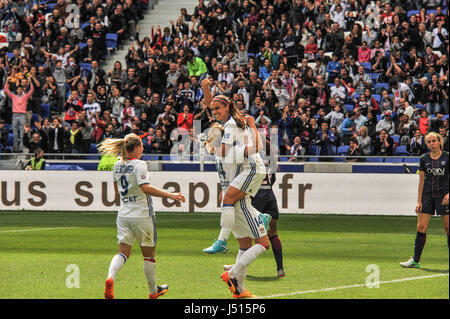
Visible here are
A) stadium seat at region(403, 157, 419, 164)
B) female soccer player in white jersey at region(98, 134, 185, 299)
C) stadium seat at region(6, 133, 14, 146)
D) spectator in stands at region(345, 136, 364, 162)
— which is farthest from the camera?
stadium seat at region(6, 133, 14, 146)

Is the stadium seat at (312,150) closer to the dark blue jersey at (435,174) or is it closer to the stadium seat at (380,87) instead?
the stadium seat at (380,87)

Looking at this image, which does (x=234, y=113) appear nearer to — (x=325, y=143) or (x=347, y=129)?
(x=325, y=143)

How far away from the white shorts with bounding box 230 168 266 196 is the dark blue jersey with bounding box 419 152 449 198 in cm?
372

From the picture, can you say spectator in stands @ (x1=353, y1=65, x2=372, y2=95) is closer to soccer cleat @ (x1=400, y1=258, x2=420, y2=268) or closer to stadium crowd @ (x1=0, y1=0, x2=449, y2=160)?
stadium crowd @ (x1=0, y1=0, x2=449, y2=160)

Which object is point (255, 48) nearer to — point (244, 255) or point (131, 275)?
point (131, 275)

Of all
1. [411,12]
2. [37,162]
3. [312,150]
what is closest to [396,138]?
[312,150]

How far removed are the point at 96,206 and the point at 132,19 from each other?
42.2 ft

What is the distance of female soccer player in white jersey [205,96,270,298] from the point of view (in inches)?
396

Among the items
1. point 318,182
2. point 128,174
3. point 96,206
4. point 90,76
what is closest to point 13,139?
point 90,76

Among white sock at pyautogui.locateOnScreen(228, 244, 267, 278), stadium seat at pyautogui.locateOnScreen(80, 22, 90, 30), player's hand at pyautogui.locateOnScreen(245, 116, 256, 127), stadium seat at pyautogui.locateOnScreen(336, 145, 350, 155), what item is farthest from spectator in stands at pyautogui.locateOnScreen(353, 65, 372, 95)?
white sock at pyautogui.locateOnScreen(228, 244, 267, 278)

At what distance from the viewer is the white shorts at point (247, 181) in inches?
399

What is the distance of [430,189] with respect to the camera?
1288cm

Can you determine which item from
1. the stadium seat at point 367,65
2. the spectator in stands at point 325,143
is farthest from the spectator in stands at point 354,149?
the stadium seat at point 367,65

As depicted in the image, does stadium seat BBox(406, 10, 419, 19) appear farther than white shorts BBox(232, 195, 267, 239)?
Yes
